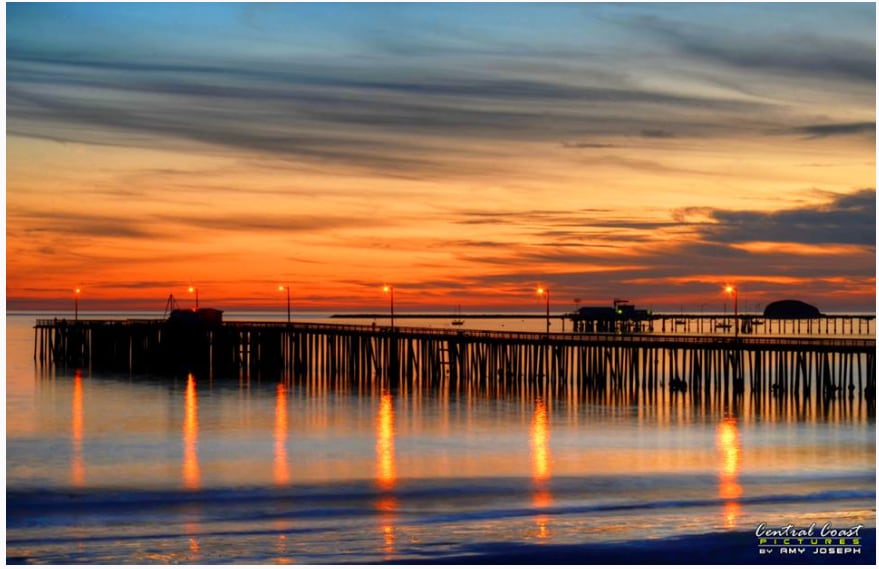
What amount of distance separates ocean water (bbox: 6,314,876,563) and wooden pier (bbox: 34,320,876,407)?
3.28 meters

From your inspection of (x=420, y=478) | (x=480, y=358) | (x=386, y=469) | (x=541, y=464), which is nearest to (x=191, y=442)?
(x=386, y=469)

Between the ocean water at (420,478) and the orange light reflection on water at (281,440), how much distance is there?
0.11 m

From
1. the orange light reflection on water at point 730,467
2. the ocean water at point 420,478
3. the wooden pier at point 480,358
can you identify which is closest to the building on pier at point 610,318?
the wooden pier at point 480,358

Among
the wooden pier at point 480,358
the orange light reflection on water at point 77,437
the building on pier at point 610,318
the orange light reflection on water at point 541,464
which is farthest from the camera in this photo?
the building on pier at point 610,318

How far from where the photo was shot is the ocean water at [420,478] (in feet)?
80.8

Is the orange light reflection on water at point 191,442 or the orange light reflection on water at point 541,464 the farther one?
the orange light reflection on water at point 191,442

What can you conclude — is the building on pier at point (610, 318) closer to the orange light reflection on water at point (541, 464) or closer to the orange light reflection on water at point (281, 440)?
the orange light reflection on water at point (281, 440)

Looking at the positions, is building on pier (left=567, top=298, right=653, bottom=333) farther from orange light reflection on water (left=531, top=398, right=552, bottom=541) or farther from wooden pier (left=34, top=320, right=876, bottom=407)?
orange light reflection on water (left=531, top=398, right=552, bottom=541)

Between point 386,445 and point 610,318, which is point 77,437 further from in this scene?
point 610,318

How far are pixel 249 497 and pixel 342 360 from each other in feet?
140

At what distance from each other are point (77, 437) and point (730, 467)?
22.1 metres

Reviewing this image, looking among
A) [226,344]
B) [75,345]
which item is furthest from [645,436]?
[75,345]

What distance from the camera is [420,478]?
34.0 m

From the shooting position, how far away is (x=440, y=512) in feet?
92.6
